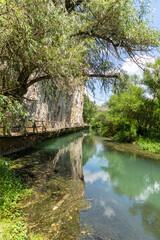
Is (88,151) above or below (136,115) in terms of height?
below

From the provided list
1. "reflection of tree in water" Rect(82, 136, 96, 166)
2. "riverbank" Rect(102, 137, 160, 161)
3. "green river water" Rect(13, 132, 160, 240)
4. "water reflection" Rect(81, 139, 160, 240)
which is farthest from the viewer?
"riverbank" Rect(102, 137, 160, 161)

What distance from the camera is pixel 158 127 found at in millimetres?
20828

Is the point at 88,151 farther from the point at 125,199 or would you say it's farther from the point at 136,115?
the point at 136,115

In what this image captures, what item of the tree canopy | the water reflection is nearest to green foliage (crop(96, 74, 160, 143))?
the water reflection

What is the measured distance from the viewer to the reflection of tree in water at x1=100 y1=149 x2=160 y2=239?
195 inches

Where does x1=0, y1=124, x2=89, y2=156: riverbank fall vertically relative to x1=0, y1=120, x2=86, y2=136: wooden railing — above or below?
below

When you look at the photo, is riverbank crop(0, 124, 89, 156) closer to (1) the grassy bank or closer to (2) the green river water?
(2) the green river water

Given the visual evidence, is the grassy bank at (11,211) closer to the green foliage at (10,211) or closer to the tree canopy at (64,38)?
the green foliage at (10,211)

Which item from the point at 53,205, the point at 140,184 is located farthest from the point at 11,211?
the point at 140,184

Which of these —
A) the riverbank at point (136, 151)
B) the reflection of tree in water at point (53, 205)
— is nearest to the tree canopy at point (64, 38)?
the reflection of tree in water at point (53, 205)

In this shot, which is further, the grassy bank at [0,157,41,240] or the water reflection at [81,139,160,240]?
the water reflection at [81,139,160,240]

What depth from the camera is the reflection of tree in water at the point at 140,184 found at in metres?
4.96

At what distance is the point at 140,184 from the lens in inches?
317

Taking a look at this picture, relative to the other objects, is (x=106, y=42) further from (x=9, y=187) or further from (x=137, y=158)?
(x=137, y=158)
